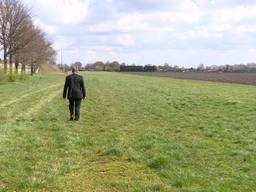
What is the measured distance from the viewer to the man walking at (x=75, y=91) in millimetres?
17438

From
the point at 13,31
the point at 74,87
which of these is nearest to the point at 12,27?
the point at 13,31

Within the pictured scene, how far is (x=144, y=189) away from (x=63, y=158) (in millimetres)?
2905

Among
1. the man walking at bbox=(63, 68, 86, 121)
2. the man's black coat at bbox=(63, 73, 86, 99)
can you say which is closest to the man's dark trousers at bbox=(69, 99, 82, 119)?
the man walking at bbox=(63, 68, 86, 121)

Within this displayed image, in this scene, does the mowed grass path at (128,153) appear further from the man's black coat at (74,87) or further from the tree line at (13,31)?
the tree line at (13,31)

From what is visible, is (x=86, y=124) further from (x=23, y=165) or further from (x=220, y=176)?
(x=220, y=176)

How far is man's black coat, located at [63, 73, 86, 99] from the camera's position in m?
17.4

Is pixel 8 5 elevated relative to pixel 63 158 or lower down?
elevated

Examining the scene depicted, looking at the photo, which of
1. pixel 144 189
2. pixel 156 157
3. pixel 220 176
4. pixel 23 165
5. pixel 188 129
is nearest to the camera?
pixel 144 189

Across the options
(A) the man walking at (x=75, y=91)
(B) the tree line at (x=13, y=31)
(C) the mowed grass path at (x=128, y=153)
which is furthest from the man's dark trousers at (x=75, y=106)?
(B) the tree line at (x=13, y=31)

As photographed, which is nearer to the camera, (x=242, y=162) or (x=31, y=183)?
(x=31, y=183)

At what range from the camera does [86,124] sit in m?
16.3

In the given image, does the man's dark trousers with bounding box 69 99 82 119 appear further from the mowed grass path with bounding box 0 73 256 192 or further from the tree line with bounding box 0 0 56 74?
the tree line with bounding box 0 0 56 74

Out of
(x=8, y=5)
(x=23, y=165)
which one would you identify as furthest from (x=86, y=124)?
(x=8, y=5)

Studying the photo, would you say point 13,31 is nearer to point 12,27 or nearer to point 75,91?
point 12,27
